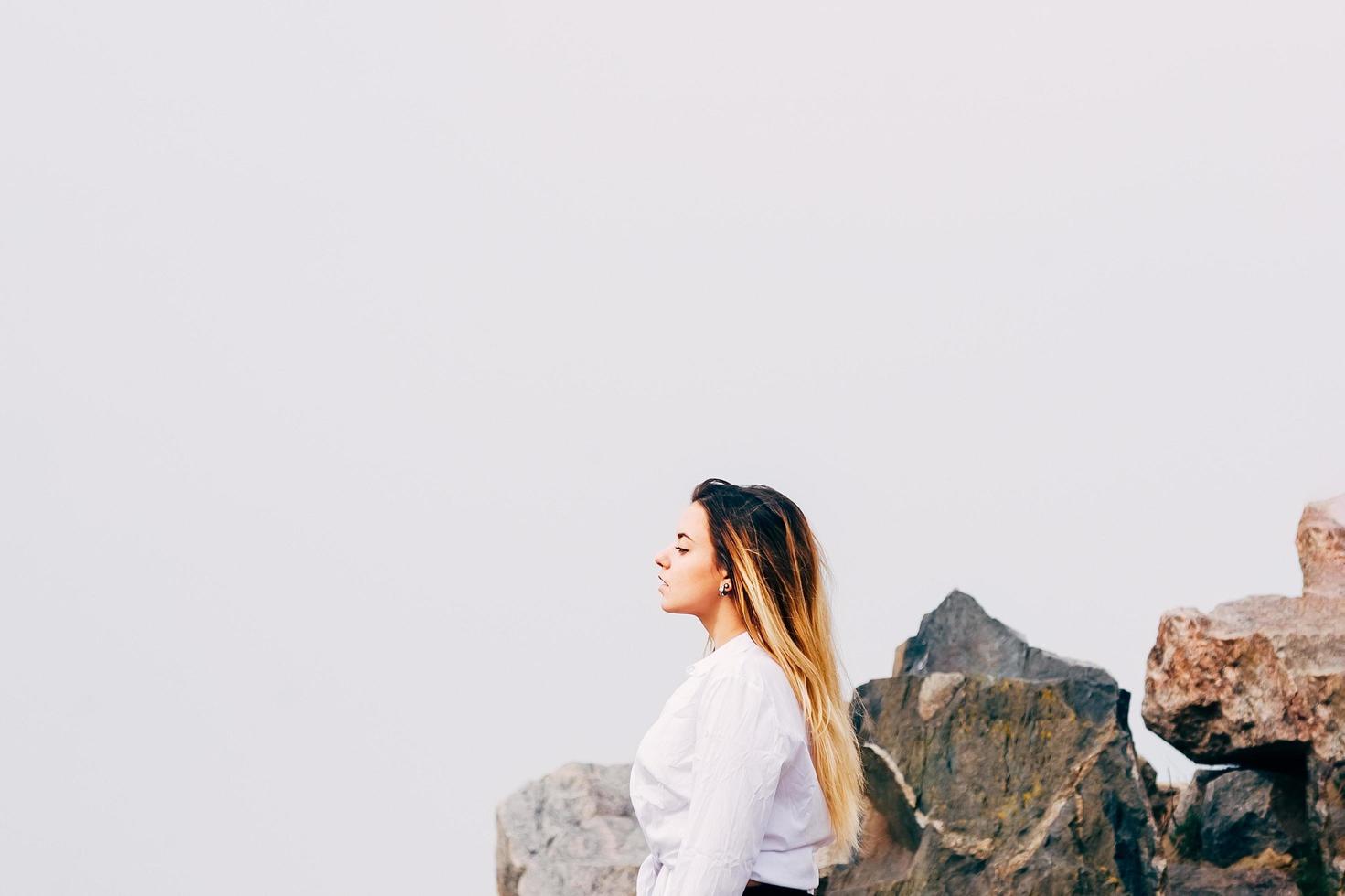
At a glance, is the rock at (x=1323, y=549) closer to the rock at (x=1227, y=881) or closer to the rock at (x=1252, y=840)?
the rock at (x=1252, y=840)

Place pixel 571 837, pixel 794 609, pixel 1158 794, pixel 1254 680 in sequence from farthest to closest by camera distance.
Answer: pixel 571 837
pixel 1158 794
pixel 1254 680
pixel 794 609

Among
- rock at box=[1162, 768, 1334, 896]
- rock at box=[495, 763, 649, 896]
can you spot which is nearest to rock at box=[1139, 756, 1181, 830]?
rock at box=[1162, 768, 1334, 896]

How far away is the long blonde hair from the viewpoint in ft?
10.8

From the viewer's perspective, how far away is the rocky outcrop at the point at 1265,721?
232 inches

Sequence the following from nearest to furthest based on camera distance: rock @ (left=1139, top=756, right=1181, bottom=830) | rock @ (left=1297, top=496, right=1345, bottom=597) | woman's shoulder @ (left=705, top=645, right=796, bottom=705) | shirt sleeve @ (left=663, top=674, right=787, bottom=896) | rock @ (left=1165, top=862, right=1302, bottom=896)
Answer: shirt sleeve @ (left=663, top=674, right=787, bottom=896), woman's shoulder @ (left=705, top=645, right=796, bottom=705), rock @ (left=1165, top=862, right=1302, bottom=896), rock @ (left=1297, top=496, right=1345, bottom=597), rock @ (left=1139, top=756, right=1181, bottom=830)

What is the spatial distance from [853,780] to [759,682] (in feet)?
1.33

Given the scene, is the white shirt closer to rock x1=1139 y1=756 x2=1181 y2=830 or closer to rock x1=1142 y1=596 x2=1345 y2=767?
rock x1=1142 y1=596 x2=1345 y2=767

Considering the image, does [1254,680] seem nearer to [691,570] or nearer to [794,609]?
[794,609]

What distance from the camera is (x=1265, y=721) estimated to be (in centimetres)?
602

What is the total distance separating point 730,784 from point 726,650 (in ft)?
1.12

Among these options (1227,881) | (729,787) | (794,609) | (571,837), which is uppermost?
(794,609)

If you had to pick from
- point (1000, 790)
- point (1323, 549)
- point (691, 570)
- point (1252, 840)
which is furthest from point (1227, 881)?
point (691, 570)

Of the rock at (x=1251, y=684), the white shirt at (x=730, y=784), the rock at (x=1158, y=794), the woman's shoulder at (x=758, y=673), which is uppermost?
the woman's shoulder at (x=758, y=673)

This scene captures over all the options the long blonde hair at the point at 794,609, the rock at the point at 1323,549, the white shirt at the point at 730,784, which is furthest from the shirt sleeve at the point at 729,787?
the rock at the point at 1323,549
